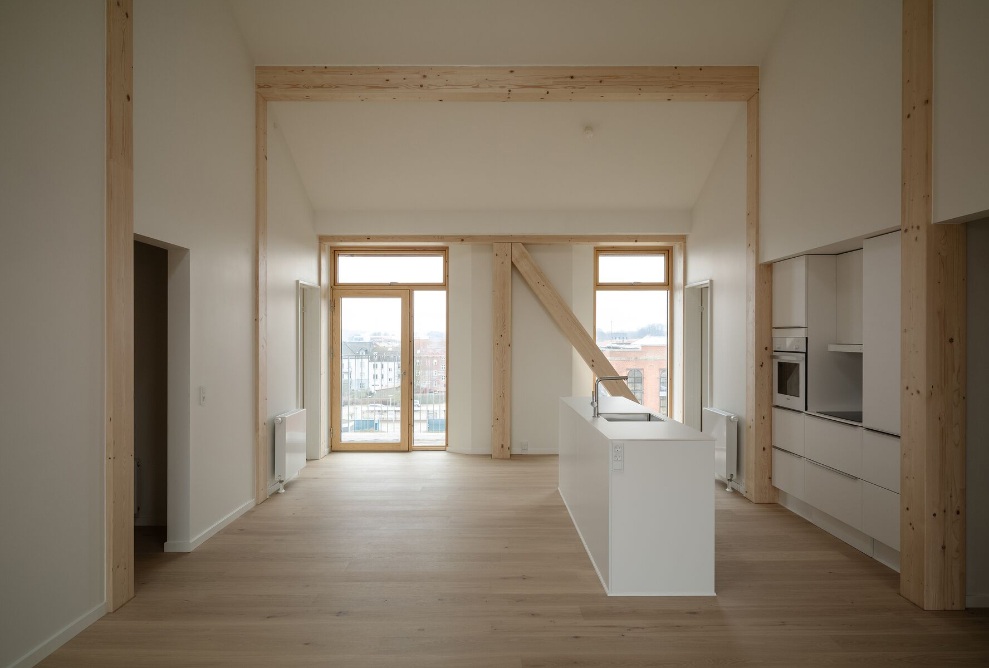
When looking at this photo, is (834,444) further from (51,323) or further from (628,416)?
(51,323)

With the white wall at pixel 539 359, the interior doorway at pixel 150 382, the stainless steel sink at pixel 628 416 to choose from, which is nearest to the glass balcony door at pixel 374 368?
the white wall at pixel 539 359

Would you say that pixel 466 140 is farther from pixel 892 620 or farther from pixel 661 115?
pixel 892 620

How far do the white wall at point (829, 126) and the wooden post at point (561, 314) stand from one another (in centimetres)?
253

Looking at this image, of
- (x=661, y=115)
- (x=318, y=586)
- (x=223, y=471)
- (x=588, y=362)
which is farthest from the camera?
(x=588, y=362)

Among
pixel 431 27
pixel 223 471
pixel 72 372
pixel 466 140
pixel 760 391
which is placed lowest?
pixel 223 471

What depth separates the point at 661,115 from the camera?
580 cm

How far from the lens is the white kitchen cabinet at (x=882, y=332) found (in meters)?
3.57

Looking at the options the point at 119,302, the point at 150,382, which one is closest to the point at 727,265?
the point at 119,302

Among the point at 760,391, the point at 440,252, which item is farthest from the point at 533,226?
the point at 760,391

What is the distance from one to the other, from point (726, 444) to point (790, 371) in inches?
41.2

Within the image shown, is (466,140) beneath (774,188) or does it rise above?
above

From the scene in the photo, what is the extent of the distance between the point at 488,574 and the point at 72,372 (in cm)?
250

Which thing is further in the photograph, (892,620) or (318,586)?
(318,586)

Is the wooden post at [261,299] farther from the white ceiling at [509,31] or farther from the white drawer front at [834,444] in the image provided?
the white drawer front at [834,444]
